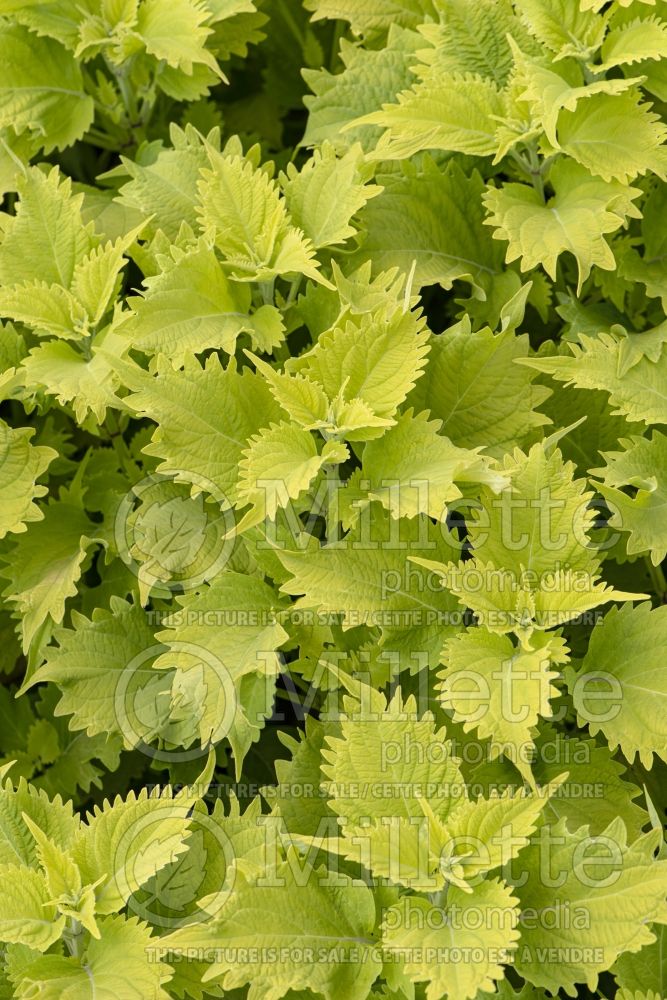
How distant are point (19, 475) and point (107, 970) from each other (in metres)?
0.49

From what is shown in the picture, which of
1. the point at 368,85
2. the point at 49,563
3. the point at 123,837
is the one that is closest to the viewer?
the point at 123,837

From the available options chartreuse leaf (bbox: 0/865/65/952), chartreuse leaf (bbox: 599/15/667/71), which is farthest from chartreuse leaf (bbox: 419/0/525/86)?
chartreuse leaf (bbox: 0/865/65/952)

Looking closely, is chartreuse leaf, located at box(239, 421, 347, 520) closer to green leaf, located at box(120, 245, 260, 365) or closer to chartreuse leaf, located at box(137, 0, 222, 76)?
green leaf, located at box(120, 245, 260, 365)

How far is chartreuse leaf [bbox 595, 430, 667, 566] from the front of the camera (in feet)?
3.28

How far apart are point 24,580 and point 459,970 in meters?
0.60

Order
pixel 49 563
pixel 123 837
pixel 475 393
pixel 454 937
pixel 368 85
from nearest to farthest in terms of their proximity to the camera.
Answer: pixel 454 937, pixel 123 837, pixel 475 393, pixel 49 563, pixel 368 85

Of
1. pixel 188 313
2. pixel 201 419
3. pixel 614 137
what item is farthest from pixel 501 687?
pixel 614 137

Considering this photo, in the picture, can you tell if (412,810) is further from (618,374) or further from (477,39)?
(477,39)

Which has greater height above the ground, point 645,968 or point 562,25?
point 562,25

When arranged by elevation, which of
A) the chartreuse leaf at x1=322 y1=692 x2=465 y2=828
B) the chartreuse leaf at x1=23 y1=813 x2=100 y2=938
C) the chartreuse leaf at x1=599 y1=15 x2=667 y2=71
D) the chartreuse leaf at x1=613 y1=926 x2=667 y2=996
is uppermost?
the chartreuse leaf at x1=599 y1=15 x2=667 y2=71

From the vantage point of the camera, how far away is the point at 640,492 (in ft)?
3.27

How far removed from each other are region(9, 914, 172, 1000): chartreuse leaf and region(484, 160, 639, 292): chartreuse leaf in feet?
2.22

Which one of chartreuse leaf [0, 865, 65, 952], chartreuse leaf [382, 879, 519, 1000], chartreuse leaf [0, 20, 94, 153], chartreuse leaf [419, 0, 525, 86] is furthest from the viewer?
chartreuse leaf [0, 20, 94, 153]

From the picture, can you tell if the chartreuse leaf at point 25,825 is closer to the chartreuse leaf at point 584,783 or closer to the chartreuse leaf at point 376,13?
the chartreuse leaf at point 584,783
